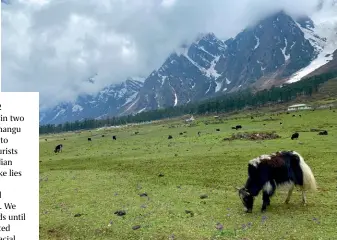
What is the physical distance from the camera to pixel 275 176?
887 inches

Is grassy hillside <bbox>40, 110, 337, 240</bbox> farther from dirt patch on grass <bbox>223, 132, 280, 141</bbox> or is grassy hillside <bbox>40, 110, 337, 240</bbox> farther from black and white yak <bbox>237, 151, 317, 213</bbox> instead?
dirt patch on grass <bbox>223, 132, 280, 141</bbox>

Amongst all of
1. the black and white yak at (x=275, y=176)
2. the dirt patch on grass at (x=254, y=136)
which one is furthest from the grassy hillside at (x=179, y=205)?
the dirt patch on grass at (x=254, y=136)

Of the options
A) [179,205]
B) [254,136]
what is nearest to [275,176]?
[179,205]

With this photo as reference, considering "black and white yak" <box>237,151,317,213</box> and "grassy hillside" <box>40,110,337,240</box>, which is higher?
"black and white yak" <box>237,151,317,213</box>

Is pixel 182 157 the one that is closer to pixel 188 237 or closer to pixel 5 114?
pixel 188 237

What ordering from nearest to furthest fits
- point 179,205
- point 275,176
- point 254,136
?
point 275,176, point 179,205, point 254,136

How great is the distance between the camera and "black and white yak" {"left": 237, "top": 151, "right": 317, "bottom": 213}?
73.0 ft

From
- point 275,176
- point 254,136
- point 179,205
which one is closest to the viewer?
point 275,176

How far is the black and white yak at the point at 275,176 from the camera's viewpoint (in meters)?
22.3

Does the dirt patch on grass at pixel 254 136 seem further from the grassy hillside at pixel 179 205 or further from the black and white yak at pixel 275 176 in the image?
the black and white yak at pixel 275 176

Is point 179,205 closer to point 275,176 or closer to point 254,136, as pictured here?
point 275,176

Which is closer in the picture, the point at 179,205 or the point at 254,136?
the point at 179,205

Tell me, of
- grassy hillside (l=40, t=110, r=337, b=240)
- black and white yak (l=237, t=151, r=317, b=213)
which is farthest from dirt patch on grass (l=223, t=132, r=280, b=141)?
black and white yak (l=237, t=151, r=317, b=213)

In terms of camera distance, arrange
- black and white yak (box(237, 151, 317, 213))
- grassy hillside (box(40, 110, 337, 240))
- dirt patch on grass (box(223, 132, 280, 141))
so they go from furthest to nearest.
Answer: dirt patch on grass (box(223, 132, 280, 141)) → black and white yak (box(237, 151, 317, 213)) → grassy hillside (box(40, 110, 337, 240))
